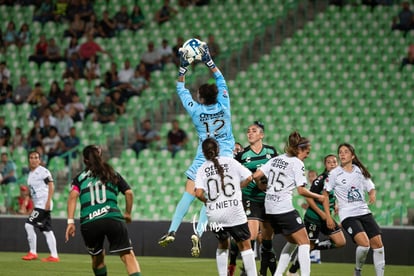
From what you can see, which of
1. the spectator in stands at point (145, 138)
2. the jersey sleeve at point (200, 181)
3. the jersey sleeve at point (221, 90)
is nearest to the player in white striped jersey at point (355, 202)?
the jersey sleeve at point (221, 90)

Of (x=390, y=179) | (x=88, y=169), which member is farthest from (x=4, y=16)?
(x=88, y=169)

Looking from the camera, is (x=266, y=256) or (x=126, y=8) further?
(x=126, y=8)

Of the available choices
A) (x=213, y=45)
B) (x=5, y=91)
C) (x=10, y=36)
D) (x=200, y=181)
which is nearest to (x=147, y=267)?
(x=200, y=181)

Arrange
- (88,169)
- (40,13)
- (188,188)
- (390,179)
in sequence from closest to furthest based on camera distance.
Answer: (88,169) < (188,188) < (390,179) < (40,13)

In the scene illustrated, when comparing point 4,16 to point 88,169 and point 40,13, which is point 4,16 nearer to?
point 40,13

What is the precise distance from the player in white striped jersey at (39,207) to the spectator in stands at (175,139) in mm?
5831

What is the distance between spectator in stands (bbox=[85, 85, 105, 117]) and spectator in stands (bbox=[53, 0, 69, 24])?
4.18 metres

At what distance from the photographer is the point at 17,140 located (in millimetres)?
26672

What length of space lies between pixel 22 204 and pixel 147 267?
6693mm

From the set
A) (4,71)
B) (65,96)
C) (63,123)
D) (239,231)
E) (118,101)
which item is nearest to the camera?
(239,231)

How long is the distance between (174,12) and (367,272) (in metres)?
14.0

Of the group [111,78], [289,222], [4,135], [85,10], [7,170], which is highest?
[85,10]

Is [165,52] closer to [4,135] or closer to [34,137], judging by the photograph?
[34,137]

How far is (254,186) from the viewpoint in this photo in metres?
14.4
